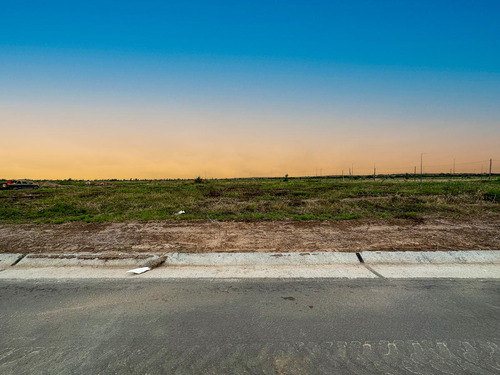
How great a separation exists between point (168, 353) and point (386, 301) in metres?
3.06

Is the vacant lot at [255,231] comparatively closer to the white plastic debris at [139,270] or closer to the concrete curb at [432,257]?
the concrete curb at [432,257]

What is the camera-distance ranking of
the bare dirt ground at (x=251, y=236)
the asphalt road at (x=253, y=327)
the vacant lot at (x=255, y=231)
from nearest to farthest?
the asphalt road at (x=253, y=327) < the bare dirt ground at (x=251, y=236) < the vacant lot at (x=255, y=231)

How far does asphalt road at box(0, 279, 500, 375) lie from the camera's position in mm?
2834

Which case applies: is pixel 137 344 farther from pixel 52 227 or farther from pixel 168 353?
pixel 52 227

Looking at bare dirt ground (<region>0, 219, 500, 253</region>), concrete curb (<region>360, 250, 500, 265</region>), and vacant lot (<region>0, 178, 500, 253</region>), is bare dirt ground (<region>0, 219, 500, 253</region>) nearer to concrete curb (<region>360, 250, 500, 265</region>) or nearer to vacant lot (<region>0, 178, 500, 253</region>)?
vacant lot (<region>0, 178, 500, 253</region>)

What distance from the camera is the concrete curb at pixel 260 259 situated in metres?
6.33

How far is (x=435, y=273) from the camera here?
543 centimetres

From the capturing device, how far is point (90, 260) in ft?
21.1

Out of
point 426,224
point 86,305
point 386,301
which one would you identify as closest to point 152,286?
point 86,305

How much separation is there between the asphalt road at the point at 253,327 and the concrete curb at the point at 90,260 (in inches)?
51.1

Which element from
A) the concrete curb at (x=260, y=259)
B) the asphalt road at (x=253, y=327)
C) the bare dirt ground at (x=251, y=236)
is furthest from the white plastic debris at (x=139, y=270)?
the bare dirt ground at (x=251, y=236)

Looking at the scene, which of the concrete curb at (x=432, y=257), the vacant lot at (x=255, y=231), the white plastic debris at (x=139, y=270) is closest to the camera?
the white plastic debris at (x=139, y=270)

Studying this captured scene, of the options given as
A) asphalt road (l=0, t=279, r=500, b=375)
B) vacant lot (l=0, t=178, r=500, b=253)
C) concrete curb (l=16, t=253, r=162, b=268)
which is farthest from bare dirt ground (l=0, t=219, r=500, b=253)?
asphalt road (l=0, t=279, r=500, b=375)

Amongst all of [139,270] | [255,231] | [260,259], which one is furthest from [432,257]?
[139,270]
